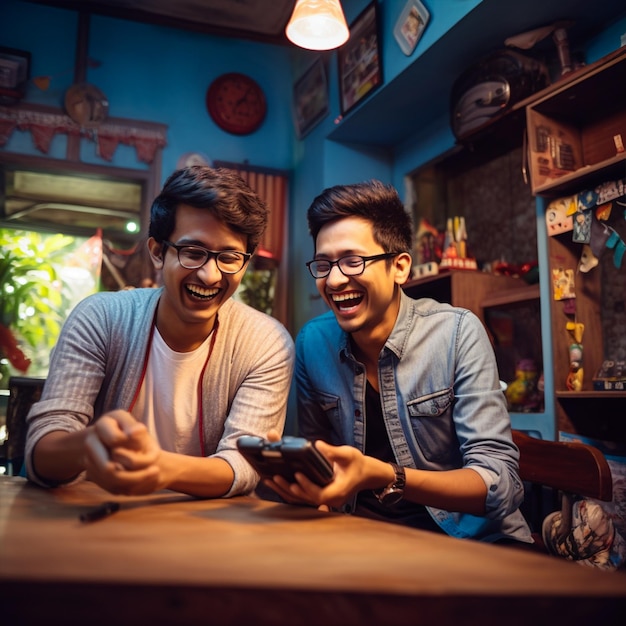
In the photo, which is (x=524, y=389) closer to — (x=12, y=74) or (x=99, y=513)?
(x=99, y=513)

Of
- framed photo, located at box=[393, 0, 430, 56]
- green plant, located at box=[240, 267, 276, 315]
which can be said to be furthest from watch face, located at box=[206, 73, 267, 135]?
framed photo, located at box=[393, 0, 430, 56]

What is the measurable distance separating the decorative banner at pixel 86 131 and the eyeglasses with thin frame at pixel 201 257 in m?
3.52

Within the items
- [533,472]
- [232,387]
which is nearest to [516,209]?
[533,472]

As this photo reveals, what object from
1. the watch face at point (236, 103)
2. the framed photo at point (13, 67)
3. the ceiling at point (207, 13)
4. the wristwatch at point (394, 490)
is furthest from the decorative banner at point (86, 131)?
the wristwatch at point (394, 490)

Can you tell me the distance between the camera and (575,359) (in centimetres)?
273

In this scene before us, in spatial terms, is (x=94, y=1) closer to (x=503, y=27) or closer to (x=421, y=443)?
(x=503, y=27)

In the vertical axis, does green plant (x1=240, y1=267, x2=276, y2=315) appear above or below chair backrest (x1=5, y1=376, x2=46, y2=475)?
above

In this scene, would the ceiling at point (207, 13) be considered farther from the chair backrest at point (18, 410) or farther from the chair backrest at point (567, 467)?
the chair backrest at point (567, 467)

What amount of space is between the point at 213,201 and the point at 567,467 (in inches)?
51.7

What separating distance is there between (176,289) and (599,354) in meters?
2.04

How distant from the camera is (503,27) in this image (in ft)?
10.0

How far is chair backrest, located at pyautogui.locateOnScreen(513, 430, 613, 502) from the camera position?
1704 millimetres

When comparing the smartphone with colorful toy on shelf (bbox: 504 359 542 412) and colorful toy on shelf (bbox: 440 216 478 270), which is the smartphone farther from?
colorful toy on shelf (bbox: 440 216 478 270)

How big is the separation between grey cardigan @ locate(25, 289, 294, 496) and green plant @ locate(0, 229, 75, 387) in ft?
10.7
